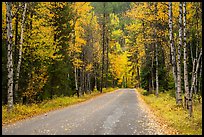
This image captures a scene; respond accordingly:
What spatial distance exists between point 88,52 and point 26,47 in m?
20.1

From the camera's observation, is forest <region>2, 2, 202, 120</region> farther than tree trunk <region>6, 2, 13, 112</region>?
Yes

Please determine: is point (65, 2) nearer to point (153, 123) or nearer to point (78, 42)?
Result: point (78, 42)

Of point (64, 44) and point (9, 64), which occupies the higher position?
point (64, 44)

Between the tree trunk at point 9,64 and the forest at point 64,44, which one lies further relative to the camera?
the forest at point 64,44

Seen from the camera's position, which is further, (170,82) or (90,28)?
(90,28)

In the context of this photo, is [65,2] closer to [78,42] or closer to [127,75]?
[78,42]

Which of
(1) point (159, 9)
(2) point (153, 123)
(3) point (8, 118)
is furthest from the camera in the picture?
(1) point (159, 9)

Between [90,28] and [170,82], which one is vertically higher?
[90,28]

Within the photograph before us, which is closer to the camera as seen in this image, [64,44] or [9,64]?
[9,64]

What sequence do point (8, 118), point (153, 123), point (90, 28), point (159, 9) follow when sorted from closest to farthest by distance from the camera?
point (153, 123)
point (8, 118)
point (159, 9)
point (90, 28)

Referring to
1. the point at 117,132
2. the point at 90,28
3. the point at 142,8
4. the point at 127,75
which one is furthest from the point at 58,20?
the point at 127,75

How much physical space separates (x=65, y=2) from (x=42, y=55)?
25.5 feet

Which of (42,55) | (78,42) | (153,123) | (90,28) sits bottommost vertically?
(153,123)

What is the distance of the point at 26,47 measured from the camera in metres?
22.5
